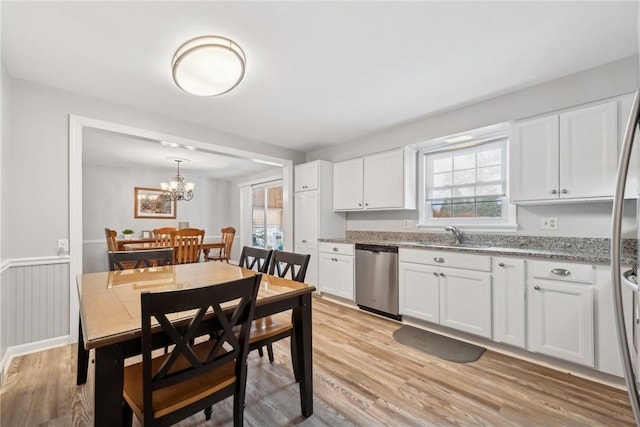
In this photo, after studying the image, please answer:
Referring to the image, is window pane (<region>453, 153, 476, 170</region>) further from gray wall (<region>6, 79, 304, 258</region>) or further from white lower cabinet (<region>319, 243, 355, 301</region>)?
gray wall (<region>6, 79, 304, 258</region>)

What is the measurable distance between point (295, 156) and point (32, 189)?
3.11 m

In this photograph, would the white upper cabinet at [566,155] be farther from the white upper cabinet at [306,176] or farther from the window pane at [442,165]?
the white upper cabinet at [306,176]

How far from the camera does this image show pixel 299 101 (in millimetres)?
2828

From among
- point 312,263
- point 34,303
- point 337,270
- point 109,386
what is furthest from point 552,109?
point 34,303

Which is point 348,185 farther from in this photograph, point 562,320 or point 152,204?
point 152,204

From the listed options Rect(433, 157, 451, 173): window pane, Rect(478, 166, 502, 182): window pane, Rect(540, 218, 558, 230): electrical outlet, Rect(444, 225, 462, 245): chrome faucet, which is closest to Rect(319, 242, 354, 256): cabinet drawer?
Rect(444, 225, 462, 245): chrome faucet

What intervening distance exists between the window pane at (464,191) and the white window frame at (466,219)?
278mm

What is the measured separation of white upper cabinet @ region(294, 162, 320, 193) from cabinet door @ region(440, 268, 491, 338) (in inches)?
86.3

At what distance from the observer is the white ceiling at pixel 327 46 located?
1640 millimetres

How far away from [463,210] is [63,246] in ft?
13.2

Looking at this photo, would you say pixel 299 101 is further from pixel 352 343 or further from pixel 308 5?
pixel 352 343

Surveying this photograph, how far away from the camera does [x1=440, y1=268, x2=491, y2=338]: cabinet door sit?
2.41 metres

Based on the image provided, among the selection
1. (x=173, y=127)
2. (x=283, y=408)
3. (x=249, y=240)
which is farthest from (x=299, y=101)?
(x=249, y=240)

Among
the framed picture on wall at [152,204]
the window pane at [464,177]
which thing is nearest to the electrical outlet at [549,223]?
the window pane at [464,177]
